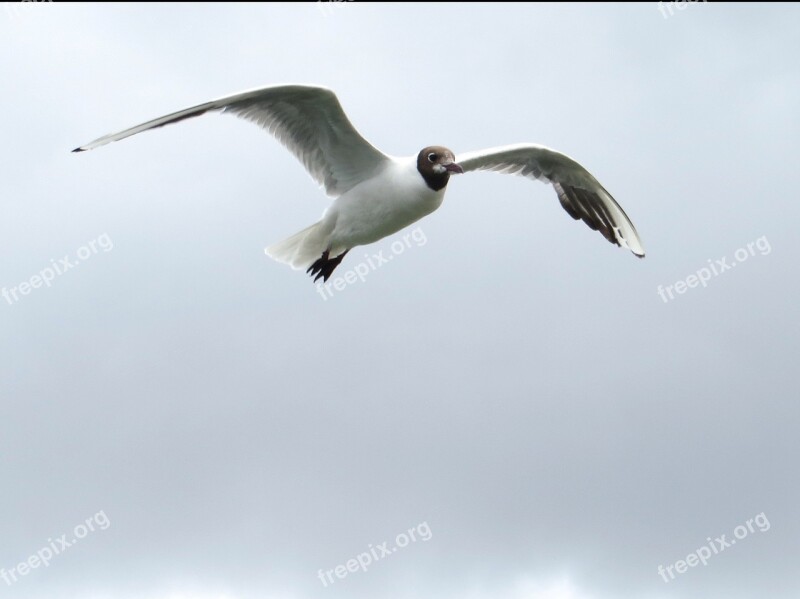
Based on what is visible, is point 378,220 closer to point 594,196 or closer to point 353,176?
point 353,176

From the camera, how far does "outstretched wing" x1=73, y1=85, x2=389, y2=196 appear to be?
44.0 feet

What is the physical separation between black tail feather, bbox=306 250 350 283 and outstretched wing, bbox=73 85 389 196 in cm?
86

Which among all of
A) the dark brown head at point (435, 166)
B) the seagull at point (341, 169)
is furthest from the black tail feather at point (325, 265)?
the dark brown head at point (435, 166)

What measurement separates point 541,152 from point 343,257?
10.2 feet

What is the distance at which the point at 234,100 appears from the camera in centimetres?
1296

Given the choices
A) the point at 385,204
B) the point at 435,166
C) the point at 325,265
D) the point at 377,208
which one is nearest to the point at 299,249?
the point at 325,265

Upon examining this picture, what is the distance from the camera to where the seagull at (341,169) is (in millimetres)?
13758

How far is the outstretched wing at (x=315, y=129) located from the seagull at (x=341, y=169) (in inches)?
0.4

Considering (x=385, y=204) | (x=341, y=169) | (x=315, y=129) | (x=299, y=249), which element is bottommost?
(x=385, y=204)

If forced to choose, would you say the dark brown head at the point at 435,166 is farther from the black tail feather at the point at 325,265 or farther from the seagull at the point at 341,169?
the black tail feather at the point at 325,265

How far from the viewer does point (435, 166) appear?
1395 centimetres

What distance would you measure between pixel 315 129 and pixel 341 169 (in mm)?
627

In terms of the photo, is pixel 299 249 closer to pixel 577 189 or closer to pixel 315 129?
pixel 315 129

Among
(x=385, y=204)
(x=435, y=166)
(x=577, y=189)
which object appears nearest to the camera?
(x=435, y=166)
